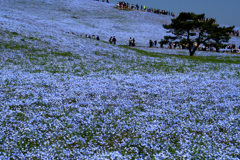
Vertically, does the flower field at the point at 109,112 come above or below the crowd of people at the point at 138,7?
below

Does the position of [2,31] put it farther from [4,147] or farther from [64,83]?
[4,147]

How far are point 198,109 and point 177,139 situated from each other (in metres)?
3.71

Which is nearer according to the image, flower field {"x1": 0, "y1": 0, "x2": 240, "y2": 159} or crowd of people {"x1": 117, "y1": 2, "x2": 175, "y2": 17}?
flower field {"x1": 0, "y1": 0, "x2": 240, "y2": 159}

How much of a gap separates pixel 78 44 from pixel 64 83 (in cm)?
1845

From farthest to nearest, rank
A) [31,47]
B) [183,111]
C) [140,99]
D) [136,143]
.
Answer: [31,47] → [140,99] → [183,111] → [136,143]

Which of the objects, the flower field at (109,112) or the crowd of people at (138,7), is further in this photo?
the crowd of people at (138,7)

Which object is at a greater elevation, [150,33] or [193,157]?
[150,33]

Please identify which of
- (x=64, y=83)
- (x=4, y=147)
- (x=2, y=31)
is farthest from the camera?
(x=2, y=31)

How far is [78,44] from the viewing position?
107ft

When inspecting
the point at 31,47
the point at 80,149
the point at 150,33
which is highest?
the point at 150,33

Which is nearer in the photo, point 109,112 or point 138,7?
point 109,112

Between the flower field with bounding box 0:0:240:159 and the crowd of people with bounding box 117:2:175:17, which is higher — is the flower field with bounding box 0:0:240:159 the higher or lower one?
the lower one

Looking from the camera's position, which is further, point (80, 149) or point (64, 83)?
point (64, 83)

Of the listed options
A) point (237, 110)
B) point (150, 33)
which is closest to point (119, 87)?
point (237, 110)
